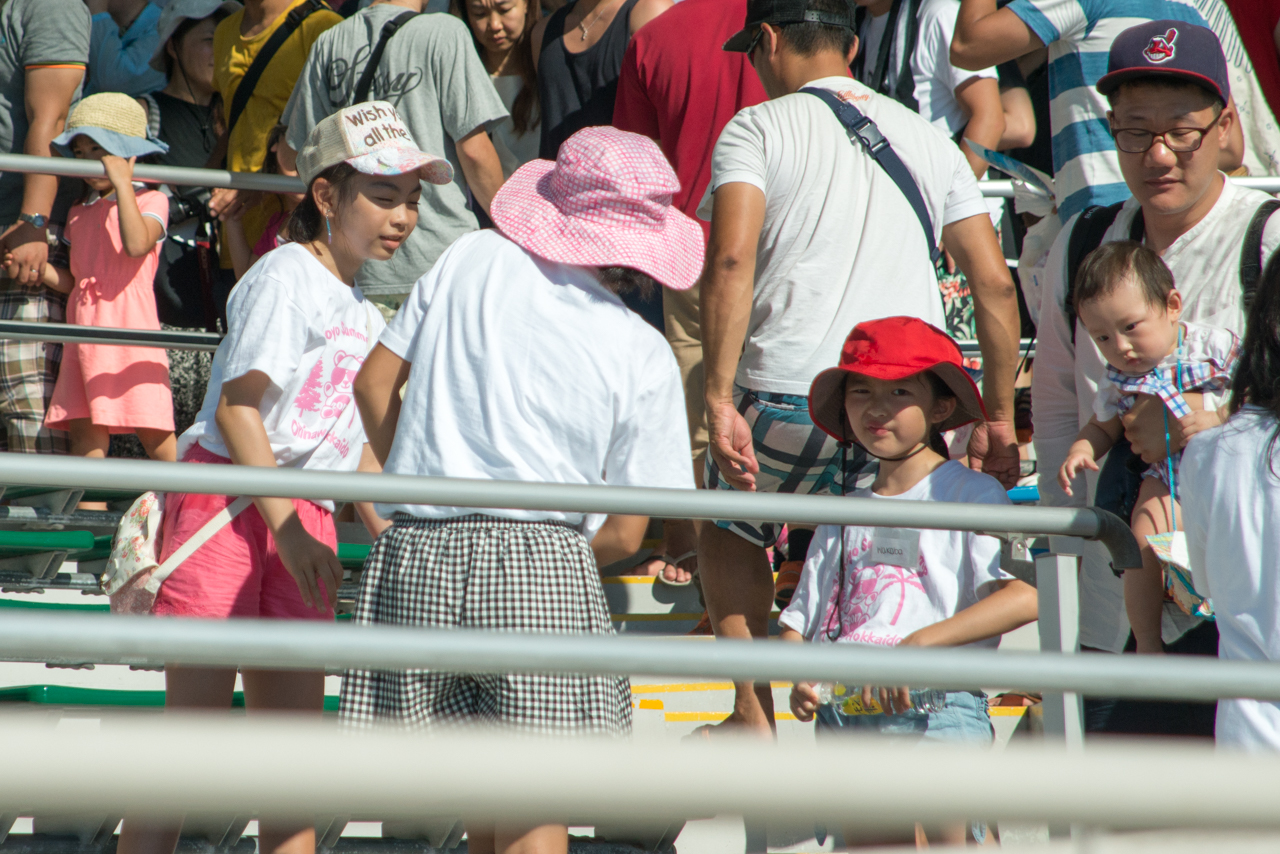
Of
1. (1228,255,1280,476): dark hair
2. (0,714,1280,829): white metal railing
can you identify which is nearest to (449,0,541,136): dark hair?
(1228,255,1280,476): dark hair

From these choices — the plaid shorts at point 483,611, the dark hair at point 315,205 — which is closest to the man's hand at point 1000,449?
the plaid shorts at point 483,611

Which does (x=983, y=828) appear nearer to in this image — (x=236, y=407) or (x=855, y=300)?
(x=855, y=300)

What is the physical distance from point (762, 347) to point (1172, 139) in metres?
1.00

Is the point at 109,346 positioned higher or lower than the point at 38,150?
lower

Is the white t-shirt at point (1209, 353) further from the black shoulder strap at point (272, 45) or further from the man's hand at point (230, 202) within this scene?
the black shoulder strap at point (272, 45)

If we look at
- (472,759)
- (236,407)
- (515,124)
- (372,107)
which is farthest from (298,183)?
(472,759)

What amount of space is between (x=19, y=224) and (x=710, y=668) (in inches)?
163

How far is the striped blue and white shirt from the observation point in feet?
11.5

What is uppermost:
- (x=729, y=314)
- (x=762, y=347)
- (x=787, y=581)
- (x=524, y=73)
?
(x=524, y=73)

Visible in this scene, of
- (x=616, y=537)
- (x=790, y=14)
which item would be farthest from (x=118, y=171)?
(x=616, y=537)

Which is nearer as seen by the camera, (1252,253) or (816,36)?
(1252,253)

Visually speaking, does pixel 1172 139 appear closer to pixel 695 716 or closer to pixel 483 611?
pixel 483 611

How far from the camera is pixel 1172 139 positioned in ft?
8.97

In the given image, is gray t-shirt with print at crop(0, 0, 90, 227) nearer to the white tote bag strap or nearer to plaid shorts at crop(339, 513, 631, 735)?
the white tote bag strap
